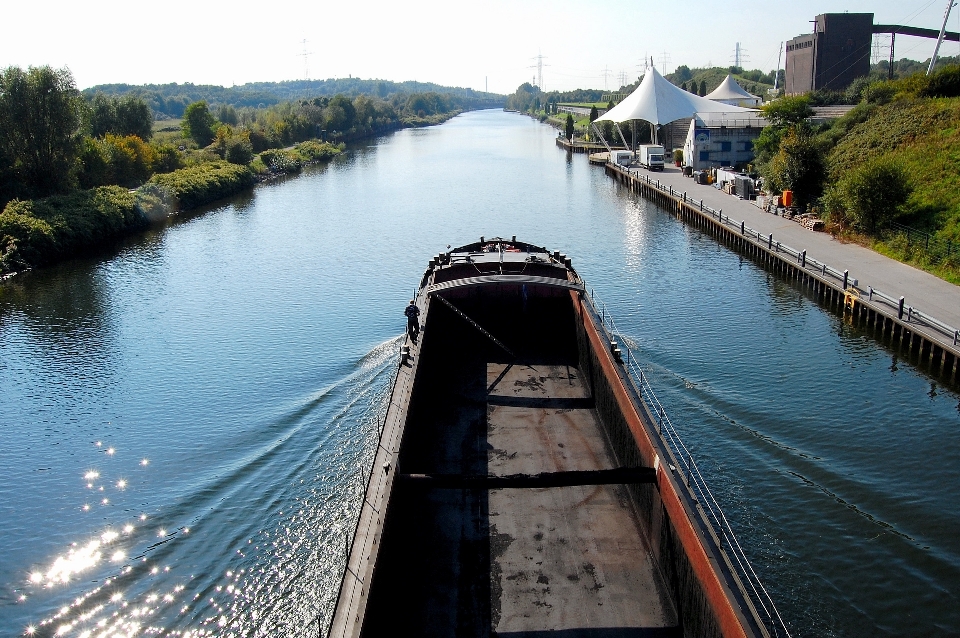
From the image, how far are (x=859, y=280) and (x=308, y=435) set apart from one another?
20190mm

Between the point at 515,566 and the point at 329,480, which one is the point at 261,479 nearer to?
the point at 329,480

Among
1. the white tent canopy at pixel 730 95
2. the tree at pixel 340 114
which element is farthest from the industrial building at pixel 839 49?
the tree at pixel 340 114

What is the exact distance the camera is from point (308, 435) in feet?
58.7

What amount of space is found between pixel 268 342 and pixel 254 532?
1148 cm

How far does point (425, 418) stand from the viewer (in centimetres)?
1703

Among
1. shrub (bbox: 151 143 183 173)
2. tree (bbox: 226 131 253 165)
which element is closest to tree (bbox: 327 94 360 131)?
tree (bbox: 226 131 253 165)

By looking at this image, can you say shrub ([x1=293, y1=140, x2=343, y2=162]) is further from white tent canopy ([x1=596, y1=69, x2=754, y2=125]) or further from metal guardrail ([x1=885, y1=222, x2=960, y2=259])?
metal guardrail ([x1=885, y1=222, x2=960, y2=259])

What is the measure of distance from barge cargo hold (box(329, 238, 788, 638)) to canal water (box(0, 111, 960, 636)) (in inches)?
74.5

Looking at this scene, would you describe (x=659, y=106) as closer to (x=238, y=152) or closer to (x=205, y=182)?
(x=205, y=182)

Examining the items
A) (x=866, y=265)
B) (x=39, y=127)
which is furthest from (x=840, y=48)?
(x=39, y=127)

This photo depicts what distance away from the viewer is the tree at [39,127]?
155 ft

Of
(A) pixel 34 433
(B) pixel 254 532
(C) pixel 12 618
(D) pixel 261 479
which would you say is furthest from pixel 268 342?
(C) pixel 12 618

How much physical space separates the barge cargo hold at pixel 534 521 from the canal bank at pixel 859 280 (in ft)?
33.3

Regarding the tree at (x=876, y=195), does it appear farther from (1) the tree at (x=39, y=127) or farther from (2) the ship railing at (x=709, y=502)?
(1) the tree at (x=39, y=127)
